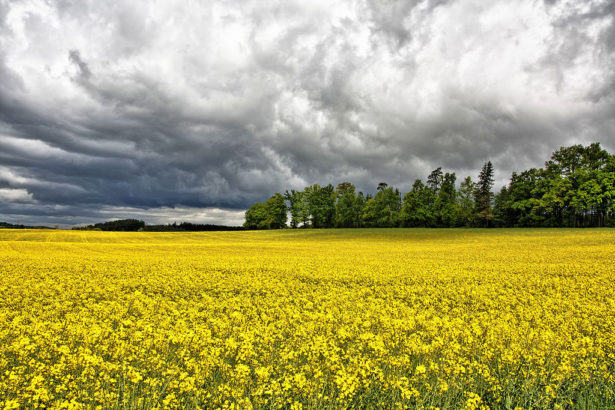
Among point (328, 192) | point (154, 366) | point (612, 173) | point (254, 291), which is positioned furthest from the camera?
point (328, 192)

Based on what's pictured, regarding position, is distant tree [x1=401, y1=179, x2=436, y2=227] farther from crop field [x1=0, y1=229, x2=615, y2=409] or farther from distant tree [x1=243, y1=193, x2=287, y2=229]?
crop field [x1=0, y1=229, x2=615, y2=409]

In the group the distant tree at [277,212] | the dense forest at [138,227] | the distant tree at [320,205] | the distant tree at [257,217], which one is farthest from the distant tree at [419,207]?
the dense forest at [138,227]

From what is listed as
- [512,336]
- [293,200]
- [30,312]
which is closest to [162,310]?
[30,312]

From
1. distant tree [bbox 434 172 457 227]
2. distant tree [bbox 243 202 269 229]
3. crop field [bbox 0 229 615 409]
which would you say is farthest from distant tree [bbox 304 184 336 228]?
crop field [bbox 0 229 615 409]

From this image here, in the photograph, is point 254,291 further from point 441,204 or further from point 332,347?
point 441,204

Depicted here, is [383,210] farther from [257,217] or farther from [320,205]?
[257,217]

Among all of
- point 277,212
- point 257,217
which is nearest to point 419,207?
point 277,212

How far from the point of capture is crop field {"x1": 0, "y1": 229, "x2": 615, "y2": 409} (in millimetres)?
4398

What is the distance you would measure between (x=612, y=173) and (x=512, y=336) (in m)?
64.4

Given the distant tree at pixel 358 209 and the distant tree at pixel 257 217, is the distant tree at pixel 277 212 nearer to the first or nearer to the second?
the distant tree at pixel 257 217

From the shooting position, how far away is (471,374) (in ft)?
18.2

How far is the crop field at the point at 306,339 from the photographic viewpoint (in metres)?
4.40

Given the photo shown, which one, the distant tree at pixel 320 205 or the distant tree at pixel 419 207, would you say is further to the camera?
the distant tree at pixel 320 205

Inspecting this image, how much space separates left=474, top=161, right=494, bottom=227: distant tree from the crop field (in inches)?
2237
